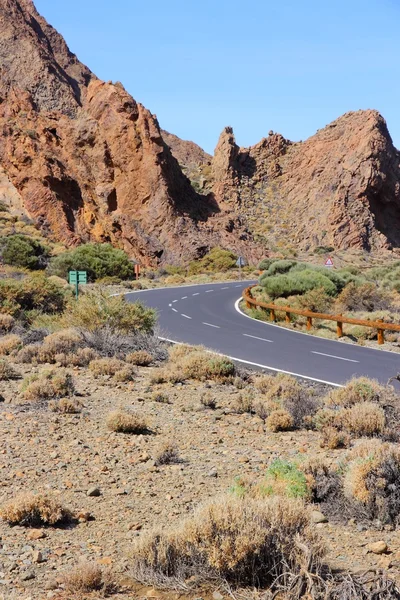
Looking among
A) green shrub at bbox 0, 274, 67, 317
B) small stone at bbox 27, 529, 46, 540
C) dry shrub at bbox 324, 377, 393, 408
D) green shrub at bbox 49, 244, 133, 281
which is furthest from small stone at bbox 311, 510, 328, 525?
green shrub at bbox 49, 244, 133, 281

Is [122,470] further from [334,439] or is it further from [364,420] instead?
[364,420]

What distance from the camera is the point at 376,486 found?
575cm

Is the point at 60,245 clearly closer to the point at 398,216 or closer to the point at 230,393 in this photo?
the point at 230,393

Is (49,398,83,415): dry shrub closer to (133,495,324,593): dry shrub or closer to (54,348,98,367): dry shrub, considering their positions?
(54,348,98,367): dry shrub

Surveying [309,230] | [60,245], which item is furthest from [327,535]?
[309,230]

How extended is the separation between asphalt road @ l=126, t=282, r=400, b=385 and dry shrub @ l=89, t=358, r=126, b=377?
3.10 meters

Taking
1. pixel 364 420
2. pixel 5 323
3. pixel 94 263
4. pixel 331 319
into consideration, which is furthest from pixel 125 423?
pixel 94 263

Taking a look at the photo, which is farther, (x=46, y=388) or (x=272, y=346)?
(x=272, y=346)

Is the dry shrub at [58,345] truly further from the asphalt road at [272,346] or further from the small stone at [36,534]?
the small stone at [36,534]

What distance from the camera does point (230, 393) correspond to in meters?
11.1

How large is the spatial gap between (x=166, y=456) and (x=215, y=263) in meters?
50.7

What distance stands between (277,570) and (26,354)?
9598 mm

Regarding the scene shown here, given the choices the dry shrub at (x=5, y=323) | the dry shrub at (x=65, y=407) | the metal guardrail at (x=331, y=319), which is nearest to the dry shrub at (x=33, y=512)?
the dry shrub at (x=65, y=407)

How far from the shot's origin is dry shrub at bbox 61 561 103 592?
426 centimetres
